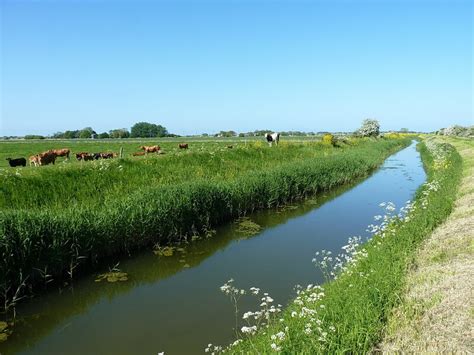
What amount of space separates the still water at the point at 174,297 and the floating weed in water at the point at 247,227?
251 millimetres

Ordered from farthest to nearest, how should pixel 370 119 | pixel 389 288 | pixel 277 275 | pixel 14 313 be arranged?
pixel 370 119, pixel 277 275, pixel 14 313, pixel 389 288

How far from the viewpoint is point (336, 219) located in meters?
15.9

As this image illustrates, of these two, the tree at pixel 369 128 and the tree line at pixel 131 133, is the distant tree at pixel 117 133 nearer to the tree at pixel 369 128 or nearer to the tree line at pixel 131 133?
the tree line at pixel 131 133

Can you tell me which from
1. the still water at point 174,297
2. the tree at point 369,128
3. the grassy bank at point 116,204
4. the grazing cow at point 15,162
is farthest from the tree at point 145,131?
the still water at point 174,297

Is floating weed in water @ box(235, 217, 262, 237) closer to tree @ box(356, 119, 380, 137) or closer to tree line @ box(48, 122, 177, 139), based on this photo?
tree @ box(356, 119, 380, 137)

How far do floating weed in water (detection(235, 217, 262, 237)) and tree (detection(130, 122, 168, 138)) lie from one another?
365ft

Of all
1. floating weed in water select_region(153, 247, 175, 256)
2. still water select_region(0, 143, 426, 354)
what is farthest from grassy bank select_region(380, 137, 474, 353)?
floating weed in water select_region(153, 247, 175, 256)

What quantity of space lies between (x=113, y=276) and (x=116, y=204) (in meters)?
2.53

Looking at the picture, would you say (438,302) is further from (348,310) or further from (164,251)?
(164,251)

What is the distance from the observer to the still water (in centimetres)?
651

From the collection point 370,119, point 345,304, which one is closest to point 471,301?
point 345,304

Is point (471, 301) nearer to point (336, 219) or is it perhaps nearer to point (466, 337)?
point (466, 337)

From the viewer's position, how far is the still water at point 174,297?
6508 millimetres

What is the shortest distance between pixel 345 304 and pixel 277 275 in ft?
12.9
